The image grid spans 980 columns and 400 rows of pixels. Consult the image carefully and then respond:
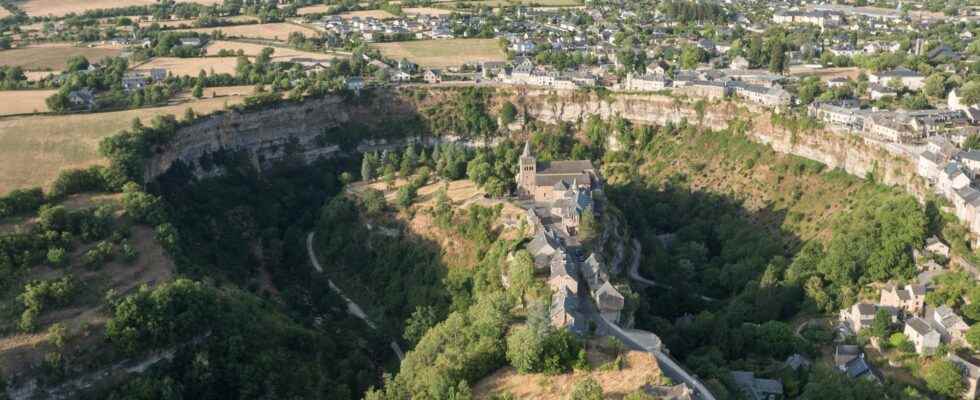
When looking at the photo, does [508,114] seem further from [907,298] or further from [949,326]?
[949,326]

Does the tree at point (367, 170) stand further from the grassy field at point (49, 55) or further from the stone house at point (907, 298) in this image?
the grassy field at point (49, 55)

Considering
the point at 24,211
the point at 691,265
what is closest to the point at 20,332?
the point at 24,211

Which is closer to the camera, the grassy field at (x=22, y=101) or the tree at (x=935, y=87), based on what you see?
the grassy field at (x=22, y=101)

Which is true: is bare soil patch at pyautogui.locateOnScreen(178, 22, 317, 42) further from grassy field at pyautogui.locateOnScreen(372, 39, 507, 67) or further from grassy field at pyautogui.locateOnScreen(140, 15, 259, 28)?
grassy field at pyautogui.locateOnScreen(372, 39, 507, 67)

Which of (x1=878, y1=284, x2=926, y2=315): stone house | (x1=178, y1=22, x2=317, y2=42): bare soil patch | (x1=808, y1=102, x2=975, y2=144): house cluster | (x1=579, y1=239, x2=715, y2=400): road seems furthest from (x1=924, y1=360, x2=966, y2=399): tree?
(x1=178, y1=22, x2=317, y2=42): bare soil patch

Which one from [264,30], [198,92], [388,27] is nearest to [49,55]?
[264,30]

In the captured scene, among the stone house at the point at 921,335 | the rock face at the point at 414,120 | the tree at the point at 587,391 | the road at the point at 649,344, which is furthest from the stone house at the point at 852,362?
the rock face at the point at 414,120
